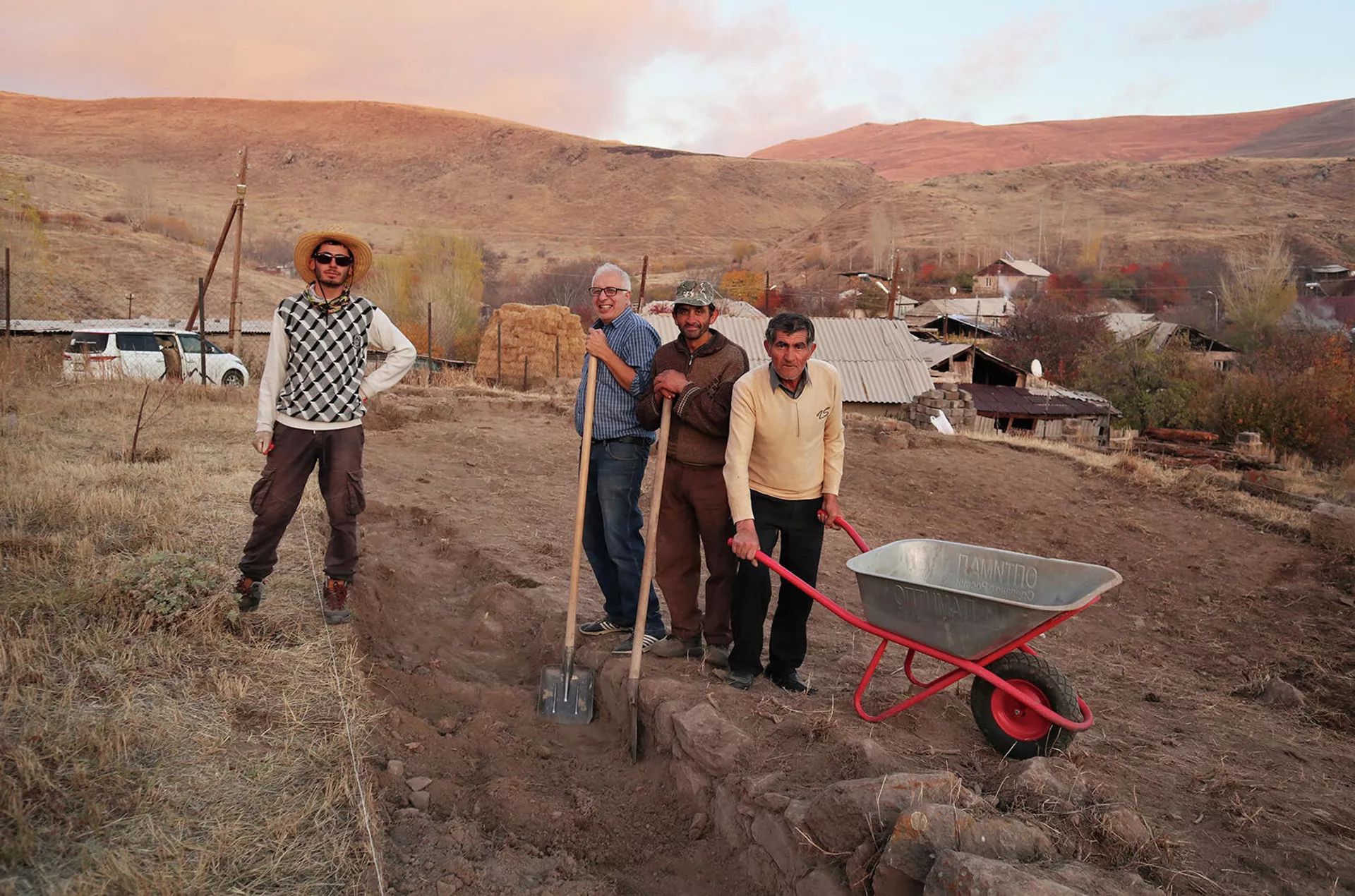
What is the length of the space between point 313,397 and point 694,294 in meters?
1.86

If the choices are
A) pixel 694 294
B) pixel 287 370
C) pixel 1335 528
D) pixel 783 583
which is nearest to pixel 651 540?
pixel 783 583

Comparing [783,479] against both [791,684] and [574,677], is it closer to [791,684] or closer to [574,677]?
[791,684]

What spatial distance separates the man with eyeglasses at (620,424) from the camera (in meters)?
4.08

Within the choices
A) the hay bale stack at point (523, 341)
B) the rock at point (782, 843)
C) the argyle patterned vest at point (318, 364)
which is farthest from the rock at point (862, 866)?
the hay bale stack at point (523, 341)

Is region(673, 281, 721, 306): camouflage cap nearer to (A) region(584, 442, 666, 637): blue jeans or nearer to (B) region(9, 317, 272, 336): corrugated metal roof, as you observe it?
(A) region(584, 442, 666, 637): blue jeans

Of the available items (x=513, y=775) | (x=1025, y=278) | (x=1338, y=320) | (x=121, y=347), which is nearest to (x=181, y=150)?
(x=1025, y=278)

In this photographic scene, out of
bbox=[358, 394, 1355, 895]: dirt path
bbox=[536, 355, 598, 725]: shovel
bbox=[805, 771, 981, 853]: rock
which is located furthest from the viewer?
bbox=[536, 355, 598, 725]: shovel

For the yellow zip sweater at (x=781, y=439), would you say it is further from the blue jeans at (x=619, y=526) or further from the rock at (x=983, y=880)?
the rock at (x=983, y=880)

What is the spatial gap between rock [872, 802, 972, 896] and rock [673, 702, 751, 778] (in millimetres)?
977

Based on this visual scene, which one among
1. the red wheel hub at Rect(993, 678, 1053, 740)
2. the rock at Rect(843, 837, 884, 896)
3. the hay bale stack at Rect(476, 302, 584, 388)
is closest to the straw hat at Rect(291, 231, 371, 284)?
the rock at Rect(843, 837, 884, 896)

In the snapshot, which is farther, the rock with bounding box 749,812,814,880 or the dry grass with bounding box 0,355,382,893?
the rock with bounding box 749,812,814,880

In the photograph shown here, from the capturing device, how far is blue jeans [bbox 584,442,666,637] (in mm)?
4152

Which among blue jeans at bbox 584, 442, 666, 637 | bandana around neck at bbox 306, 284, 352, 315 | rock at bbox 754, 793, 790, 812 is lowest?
rock at bbox 754, 793, 790, 812

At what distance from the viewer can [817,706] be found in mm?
3713
